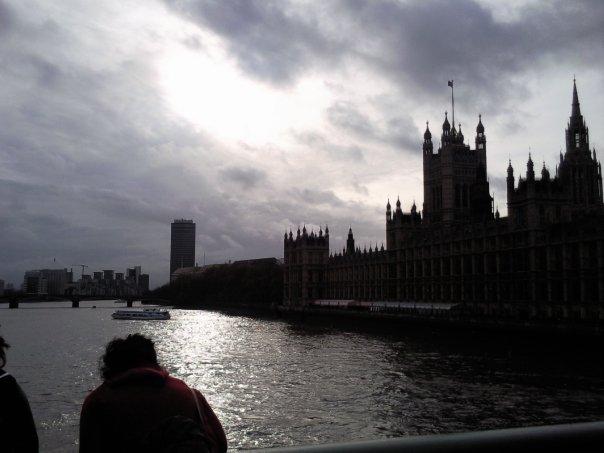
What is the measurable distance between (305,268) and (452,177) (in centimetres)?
4115

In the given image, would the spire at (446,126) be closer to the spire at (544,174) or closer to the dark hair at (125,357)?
the spire at (544,174)

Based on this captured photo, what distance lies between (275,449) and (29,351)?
53.3 meters

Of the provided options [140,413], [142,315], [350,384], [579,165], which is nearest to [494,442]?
[140,413]

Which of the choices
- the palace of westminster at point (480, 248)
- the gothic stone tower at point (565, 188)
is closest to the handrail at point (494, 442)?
the palace of westminster at point (480, 248)

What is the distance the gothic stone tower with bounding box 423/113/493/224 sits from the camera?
125875mm

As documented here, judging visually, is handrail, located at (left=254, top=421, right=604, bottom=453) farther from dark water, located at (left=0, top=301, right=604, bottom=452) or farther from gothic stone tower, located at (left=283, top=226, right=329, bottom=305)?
gothic stone tower, located at (left=283, top=226, right=329, bottom=305)

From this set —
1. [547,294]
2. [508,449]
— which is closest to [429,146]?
[547,294]

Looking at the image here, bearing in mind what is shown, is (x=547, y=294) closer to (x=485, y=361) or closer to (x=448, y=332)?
(x=448, y=332)

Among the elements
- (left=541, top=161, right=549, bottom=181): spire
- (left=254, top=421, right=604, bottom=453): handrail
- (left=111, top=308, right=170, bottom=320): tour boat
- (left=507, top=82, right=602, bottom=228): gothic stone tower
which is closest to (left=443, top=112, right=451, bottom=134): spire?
(left=507, top=82, right=602, bottom=228): gothic stone tower

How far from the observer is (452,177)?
417 ft

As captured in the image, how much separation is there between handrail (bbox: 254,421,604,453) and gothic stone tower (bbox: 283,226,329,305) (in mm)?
137110

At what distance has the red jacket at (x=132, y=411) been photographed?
344 cm

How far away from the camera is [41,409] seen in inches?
1018

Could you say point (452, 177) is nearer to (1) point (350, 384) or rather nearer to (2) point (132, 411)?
(1) point (350, 384)
